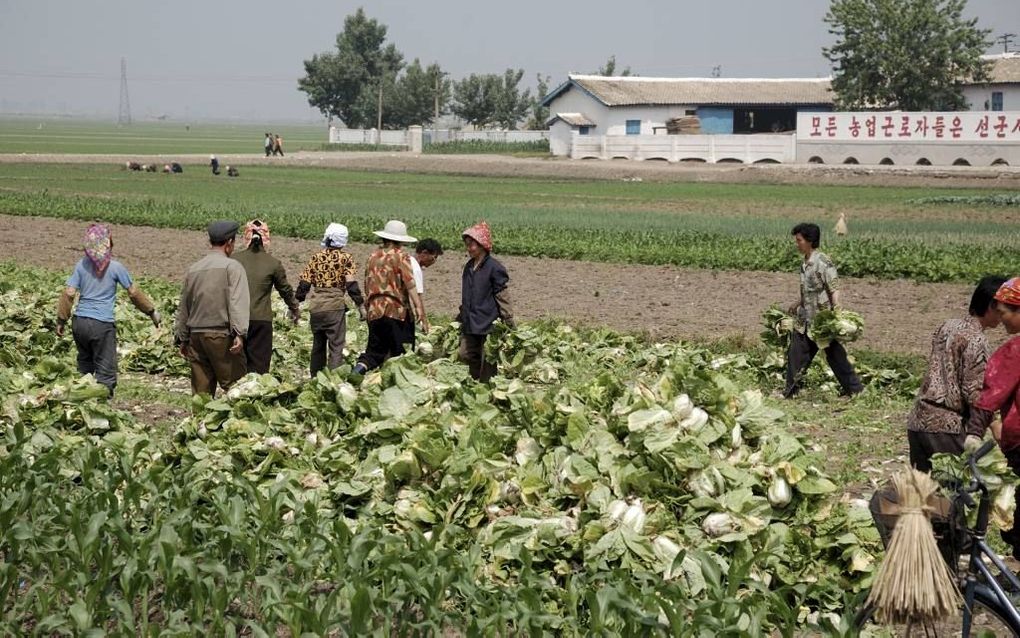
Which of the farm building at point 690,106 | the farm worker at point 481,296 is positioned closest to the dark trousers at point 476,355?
the farm worker at point 481,296

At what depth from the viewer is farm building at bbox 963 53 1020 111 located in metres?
64.8

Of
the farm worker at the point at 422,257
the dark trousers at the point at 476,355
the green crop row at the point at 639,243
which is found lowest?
the green crop row at the point at 639,243

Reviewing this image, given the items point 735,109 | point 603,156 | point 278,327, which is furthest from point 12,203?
point 735,109

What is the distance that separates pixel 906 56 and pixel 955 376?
62075 millimetres

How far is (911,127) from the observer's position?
175 ft

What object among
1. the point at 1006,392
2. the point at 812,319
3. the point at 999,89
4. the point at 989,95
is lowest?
the point at 812,319

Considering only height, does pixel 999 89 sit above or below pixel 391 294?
above

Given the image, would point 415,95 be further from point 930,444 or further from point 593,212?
point 930,444

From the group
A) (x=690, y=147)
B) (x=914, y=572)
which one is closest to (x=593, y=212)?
(x=690, y=147)

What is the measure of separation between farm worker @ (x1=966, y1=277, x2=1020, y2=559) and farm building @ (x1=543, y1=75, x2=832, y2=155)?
6275 cm

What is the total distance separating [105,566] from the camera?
634 cm

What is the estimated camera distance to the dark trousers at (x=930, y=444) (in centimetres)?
729

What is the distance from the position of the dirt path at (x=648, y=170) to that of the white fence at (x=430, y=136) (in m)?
14.8

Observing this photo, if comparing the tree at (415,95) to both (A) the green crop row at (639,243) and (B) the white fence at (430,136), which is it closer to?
(B) the white fence at (430,136)
